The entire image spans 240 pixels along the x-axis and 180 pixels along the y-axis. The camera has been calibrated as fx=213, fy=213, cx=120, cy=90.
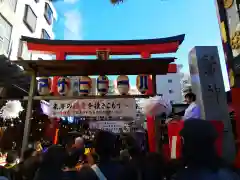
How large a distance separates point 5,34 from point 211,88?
13.5m

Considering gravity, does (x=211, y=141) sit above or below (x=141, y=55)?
below

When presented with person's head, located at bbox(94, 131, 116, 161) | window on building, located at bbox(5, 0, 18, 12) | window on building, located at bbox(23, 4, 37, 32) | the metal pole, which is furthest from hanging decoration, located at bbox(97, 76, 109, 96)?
window on building, located at bbox(23, 4, 37, 32)

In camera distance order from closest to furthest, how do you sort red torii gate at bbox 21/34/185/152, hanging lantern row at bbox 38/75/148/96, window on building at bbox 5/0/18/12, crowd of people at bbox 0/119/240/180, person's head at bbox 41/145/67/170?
crowd of people at bbox 0/119/240/180, person's head at bbox 41/145/67/170, hanging lantern row at bbox 38/75/148/96, red torii gate at bbox 21/34/185/152, window on building at bbox 5/0/18/12

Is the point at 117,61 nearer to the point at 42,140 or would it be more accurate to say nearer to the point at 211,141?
the point at 211,141

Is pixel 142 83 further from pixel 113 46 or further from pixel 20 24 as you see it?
pixel 20 24

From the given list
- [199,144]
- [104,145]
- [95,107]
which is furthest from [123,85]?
[199,144]

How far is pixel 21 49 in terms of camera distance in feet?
53.4

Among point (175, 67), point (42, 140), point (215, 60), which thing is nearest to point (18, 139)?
point (42, 140)

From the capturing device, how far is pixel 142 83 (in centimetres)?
725

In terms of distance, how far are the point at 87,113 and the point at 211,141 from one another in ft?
17.2


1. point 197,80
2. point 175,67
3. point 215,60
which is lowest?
point 197,80

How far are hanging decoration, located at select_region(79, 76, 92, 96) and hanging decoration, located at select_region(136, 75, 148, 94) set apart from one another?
1685mm

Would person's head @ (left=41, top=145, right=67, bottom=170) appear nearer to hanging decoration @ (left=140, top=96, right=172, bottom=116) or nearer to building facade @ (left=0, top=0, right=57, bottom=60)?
hanging decoration @ (left=140, top=96, right=172, bottom=116)

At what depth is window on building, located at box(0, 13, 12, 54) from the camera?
13711mm
